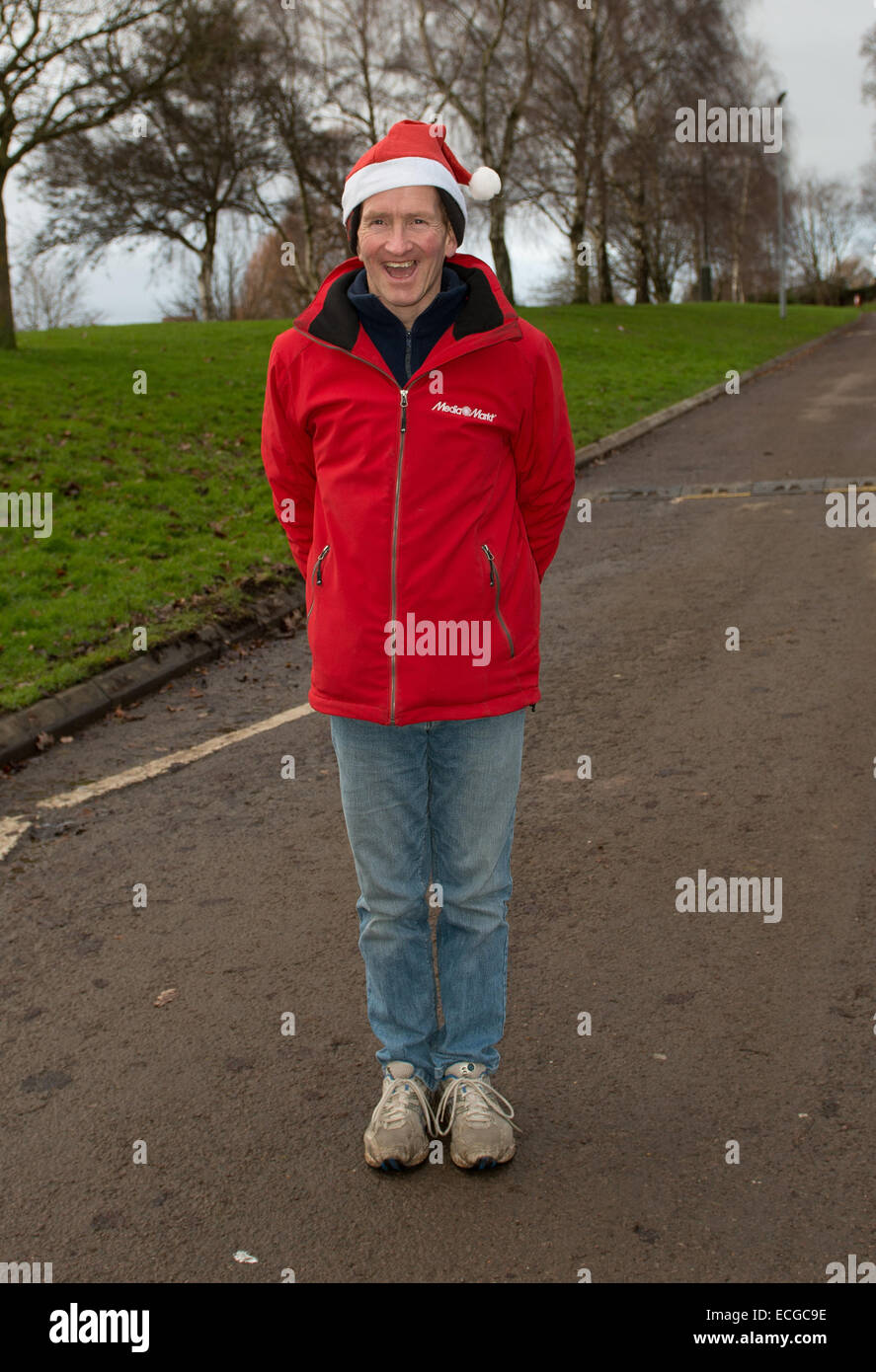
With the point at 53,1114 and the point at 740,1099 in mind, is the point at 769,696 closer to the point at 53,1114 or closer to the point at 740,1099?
the point at 740,1099

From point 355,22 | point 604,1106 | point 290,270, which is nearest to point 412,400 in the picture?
point 604,1106

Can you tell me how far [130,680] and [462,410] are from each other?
15.8 feet

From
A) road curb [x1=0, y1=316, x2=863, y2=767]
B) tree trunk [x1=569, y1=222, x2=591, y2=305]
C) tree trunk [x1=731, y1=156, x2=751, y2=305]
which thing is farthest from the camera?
tree trunk [x1=731, y1=156, x2=751, y2=305]

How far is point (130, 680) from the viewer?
735cm

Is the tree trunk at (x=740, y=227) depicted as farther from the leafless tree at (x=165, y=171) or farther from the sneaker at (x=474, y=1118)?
the sneaker at (x=474, y=1118)

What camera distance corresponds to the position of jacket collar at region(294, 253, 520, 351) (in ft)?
9.69

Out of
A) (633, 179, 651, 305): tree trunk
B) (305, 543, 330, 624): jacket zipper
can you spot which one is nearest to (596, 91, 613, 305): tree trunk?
(633, 179, 651, 305): tree trunk

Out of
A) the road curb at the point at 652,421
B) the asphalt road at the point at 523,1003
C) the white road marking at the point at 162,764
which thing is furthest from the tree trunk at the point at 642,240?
the asphalt road at the point at 523,1003

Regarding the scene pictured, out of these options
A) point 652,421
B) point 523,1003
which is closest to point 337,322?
point 523,1003

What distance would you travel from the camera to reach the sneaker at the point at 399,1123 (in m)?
3.12

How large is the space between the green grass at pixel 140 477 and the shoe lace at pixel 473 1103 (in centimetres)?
419

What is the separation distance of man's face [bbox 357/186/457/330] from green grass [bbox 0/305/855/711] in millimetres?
4384

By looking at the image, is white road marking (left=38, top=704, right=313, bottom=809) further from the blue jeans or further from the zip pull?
the zip pull

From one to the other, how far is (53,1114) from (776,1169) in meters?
1.90
